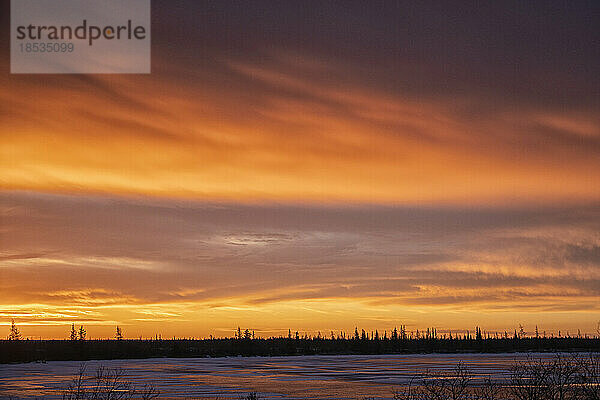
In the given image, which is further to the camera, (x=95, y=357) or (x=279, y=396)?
(x=95, y=357)

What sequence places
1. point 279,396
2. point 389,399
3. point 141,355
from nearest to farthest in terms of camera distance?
point 389,399, point 279,396, point 141,355

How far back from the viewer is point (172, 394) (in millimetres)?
49750

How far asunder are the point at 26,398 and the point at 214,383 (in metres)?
21.8

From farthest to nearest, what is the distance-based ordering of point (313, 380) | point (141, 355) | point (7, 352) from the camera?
point (141, 355) → point (7, 352) → point (313, 380)

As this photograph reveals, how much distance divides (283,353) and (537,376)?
569ft

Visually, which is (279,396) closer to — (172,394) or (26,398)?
(172,394)

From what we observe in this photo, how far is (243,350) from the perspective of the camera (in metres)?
196

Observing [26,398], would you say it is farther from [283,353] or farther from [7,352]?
[283,353]

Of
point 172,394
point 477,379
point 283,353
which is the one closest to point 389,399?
point 172,394

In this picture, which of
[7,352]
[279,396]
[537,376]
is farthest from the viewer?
[7,352]

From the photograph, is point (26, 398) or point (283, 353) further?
point (283, 353)

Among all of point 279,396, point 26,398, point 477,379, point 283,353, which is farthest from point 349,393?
point 283,353

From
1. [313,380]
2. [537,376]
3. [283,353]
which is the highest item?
[537,376]

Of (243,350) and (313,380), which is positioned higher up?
(313,380)
